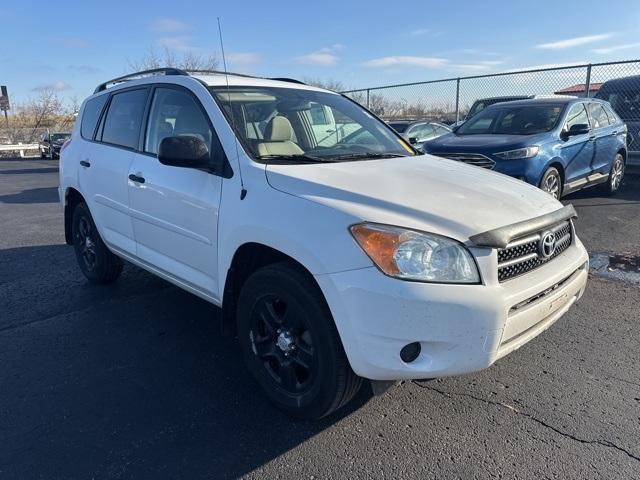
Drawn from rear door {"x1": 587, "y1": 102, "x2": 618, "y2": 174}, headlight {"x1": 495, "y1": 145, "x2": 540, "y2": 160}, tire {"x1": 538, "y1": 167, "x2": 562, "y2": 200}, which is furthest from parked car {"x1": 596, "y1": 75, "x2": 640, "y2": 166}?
headlight {"x1": 495, "y1": 145, "x2": 540, "y2": 160}

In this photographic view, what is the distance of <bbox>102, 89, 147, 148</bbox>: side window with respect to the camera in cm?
408

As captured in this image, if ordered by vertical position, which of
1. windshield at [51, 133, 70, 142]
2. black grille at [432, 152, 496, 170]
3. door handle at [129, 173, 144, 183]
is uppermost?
windshield at [51, 133, 70, 142]

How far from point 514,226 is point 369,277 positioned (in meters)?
0.82

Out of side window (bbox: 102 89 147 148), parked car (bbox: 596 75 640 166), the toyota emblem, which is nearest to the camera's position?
the toyota emblem

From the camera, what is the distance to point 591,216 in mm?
7867

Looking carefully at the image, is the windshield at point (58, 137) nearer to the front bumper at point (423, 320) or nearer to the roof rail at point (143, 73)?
the roof rail at point (143, 73)

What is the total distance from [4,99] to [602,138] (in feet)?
131

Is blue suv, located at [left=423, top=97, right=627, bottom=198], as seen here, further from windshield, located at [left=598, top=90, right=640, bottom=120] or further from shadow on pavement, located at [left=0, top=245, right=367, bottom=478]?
shadow on pavement, located at [left=0, top=245, right=367, bottom=478]

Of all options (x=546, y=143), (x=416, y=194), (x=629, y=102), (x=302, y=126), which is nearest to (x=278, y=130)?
(x=302, y=126)

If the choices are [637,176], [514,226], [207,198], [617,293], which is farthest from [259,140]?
[637,176]

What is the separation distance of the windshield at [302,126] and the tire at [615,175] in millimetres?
7123

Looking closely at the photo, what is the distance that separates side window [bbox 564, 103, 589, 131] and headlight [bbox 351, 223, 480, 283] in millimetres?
6592

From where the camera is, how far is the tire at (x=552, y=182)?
7.40 meters

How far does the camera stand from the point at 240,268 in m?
3.04
